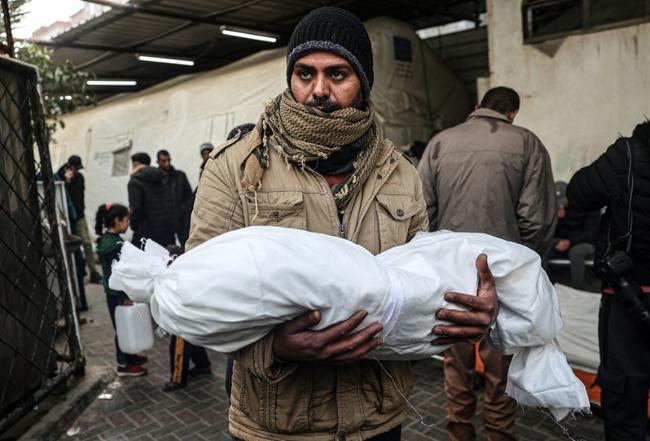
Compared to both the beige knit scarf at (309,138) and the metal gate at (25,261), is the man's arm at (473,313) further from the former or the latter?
the metal gate at (25,261)

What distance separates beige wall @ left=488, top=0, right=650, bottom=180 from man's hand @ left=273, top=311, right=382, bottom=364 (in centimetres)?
502

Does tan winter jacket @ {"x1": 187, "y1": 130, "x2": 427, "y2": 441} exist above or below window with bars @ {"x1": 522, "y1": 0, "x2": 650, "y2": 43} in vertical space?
below

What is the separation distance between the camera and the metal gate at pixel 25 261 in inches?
142

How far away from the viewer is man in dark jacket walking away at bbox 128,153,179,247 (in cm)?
622

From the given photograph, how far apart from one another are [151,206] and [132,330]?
2234 mm

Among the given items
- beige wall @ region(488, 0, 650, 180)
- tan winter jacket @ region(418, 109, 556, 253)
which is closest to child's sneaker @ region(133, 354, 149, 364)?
tan winter jacket @ region(418, 109, 556, 253)

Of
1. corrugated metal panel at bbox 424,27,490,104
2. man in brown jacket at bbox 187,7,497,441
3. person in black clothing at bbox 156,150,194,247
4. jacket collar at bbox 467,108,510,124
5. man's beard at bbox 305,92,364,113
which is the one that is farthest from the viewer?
corrugated metal panel at bbox 424,27,490,104

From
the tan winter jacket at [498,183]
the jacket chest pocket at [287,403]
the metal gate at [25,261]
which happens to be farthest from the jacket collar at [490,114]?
the metal gate at [25,261]

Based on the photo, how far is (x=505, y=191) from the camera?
10.6ft

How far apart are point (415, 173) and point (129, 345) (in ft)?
11.9

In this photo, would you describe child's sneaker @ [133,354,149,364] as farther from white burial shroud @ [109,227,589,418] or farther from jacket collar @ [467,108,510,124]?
jacket collar @ [467,108,510,124]

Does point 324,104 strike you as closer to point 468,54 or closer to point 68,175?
point 68,175

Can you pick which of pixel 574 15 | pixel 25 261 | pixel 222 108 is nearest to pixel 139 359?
pixel 25 261

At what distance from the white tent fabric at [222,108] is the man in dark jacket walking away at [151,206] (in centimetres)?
280
